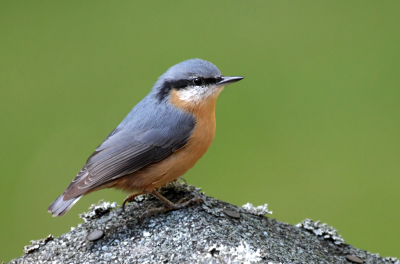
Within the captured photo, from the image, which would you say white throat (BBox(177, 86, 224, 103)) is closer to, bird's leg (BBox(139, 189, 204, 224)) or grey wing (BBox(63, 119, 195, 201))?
grey wing (BBox(63, 119, 195, 201))

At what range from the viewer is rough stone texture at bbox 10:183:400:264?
2.68 meters

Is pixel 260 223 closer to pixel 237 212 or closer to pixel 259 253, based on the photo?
pixel 237 212

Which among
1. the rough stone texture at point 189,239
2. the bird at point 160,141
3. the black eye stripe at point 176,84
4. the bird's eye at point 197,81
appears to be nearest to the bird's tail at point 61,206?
the bird at point 160,141

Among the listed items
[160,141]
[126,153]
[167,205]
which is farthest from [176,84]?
[167,205]

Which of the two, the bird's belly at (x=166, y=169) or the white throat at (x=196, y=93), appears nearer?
the bird's belly at (x=166, y=169)

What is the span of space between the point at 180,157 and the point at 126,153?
35cm

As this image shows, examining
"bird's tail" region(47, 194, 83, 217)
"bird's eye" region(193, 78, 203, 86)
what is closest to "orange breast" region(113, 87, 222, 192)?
"bird's eye" region(193, 78, 203, 86)

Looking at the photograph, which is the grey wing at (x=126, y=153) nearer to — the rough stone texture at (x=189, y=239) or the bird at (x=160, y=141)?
the bird at (x=160, y=141)

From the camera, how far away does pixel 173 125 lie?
322 centimetres

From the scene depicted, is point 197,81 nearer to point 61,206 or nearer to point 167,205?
point 167,205

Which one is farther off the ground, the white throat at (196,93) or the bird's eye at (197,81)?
the bird's eye at (197,81)

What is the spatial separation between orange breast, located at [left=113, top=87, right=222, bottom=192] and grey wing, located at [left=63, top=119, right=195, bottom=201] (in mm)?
46

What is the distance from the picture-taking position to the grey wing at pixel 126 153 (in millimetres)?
3057

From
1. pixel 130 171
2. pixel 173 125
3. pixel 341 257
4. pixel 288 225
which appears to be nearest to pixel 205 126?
pixel 173 125
